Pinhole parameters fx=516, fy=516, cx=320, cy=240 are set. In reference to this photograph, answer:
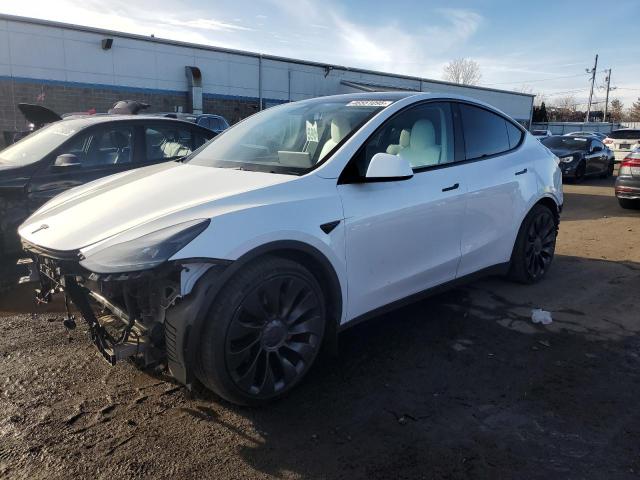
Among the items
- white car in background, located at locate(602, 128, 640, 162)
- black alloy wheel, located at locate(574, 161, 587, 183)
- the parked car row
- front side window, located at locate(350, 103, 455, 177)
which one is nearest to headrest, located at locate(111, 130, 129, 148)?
front side window, located at locate(350, 103, 455, 177)

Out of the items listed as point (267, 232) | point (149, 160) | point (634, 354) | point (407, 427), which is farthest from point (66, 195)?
point (634, 354)

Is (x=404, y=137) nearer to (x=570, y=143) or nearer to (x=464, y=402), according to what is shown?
(x=464, y=402)

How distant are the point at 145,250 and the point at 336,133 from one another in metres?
1.57

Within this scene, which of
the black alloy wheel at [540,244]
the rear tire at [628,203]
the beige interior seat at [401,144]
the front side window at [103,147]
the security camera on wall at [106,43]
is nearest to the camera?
the beige interior seat at [401,144]

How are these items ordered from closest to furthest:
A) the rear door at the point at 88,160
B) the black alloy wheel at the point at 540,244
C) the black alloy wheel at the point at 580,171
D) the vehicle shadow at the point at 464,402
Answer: the vehicle shadow at the point at 464,402 → the black alloy wheel at the point at 540,244 → the rear door at the point at 88,160 → the black alloy wheel at the point at 580,171

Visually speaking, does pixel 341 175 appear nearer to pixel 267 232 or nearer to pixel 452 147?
pixel 267 232

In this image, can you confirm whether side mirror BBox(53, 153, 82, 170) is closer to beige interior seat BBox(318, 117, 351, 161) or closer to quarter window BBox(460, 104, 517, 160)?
beige interior seat BBox(318, 117, 351, 161)

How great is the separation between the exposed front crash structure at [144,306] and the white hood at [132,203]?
16cm

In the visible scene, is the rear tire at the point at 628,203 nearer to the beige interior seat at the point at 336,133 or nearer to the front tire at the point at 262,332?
the beige interior seat at the point at 336,133

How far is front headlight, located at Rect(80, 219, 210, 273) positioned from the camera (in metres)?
2.38

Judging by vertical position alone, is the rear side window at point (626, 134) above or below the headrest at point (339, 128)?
above

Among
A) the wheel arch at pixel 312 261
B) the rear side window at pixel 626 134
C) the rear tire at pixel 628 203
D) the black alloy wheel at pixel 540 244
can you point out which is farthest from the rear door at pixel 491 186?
the rear side window at pixel 626 134

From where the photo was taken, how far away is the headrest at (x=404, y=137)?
3.67 m

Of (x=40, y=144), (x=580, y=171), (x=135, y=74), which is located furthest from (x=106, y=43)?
(x=580, y=171)
